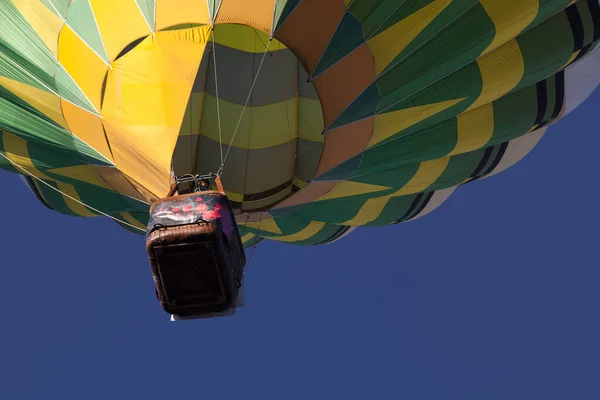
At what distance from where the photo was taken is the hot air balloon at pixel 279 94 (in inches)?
604

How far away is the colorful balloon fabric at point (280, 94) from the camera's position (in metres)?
15.3

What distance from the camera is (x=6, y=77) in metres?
16.1

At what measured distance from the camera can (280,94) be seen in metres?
16.8

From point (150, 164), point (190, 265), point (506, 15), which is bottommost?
point (190, 265)

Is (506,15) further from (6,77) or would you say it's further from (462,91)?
(6,77)

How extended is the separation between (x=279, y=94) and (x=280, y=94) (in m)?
0.02

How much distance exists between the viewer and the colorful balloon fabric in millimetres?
15336

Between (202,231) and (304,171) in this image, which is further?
(304,171)

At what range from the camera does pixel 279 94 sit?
1680cm

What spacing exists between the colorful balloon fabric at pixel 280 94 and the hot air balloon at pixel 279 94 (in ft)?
0.06

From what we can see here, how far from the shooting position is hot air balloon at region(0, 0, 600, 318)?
50.3ft

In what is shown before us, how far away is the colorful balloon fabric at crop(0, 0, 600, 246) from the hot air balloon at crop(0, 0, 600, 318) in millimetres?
18

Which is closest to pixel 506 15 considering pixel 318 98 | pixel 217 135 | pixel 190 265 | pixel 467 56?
pixel 467 56

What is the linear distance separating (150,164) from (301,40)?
177 centimetres
